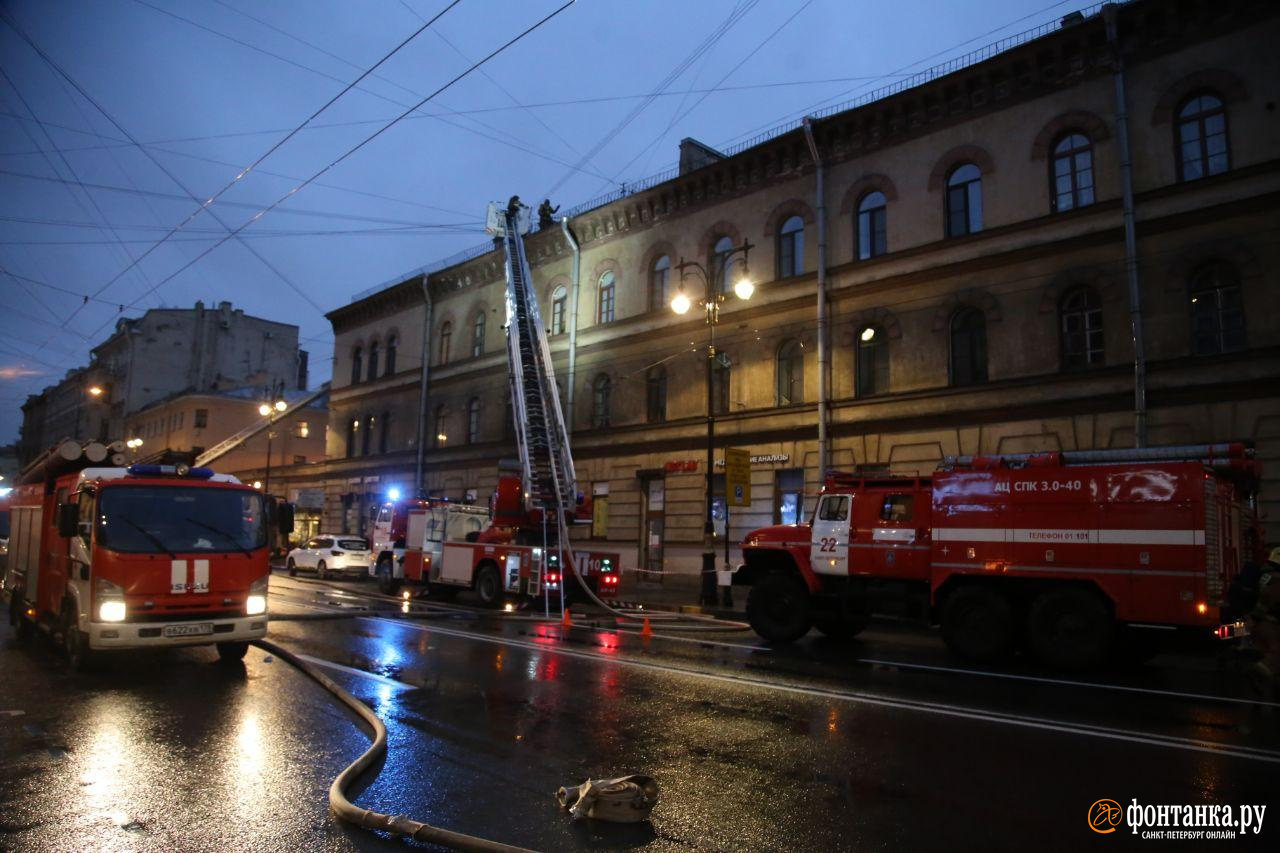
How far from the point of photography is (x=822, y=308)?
24078mm

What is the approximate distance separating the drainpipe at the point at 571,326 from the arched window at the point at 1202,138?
20.3 metres

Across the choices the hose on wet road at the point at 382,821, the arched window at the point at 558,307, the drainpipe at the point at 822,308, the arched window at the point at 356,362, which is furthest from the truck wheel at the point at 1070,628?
the arched window at the point at 356,362

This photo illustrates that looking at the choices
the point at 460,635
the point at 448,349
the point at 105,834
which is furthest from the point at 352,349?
the point at 105,834

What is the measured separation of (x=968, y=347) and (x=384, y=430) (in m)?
30.6

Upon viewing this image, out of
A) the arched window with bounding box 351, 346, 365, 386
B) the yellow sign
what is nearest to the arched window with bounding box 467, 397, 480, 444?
the arched window with bounding box 351, 346, 365, 386

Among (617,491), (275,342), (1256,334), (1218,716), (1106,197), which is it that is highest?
(275,342)

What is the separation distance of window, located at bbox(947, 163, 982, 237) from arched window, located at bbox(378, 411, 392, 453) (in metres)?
29.7

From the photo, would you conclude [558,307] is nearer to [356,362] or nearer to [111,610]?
[356,362]

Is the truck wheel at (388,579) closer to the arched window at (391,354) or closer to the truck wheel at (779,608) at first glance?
the truck wheel at (779,608)

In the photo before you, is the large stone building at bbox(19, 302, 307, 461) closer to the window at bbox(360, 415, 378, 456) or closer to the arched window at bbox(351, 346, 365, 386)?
the arched window at bbox(351, 346, 365, 386)

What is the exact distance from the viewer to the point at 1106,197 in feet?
64.8

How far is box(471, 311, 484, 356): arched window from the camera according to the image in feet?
122

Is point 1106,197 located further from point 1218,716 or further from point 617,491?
point 617,491

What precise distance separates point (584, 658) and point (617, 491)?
18.5m
